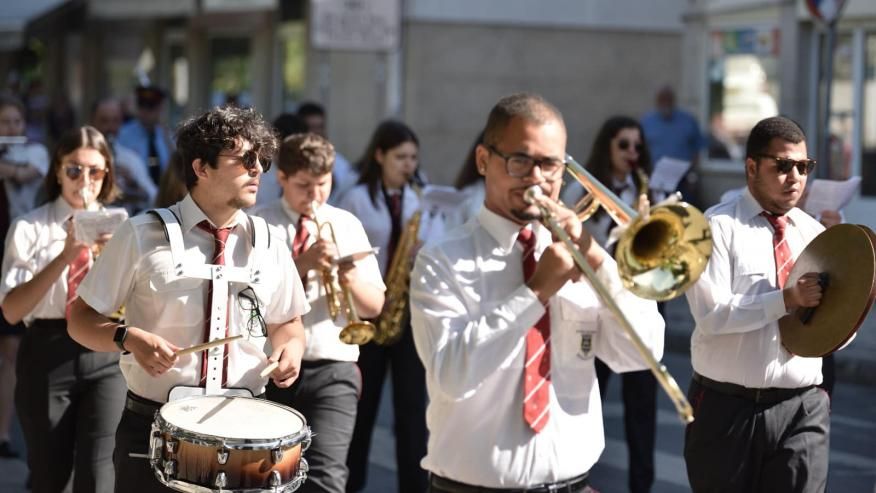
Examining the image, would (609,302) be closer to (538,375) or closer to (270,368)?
(538,375)

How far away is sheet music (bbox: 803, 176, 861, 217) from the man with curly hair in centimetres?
290

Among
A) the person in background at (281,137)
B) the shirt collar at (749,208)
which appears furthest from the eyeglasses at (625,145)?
the shirt collar at (749,208)

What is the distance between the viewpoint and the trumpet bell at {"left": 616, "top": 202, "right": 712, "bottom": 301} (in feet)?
11.8

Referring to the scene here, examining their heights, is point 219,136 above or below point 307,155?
above

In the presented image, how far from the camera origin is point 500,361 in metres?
3.74

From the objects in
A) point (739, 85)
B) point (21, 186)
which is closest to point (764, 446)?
point (21, 186)

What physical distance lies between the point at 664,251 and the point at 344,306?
254cm

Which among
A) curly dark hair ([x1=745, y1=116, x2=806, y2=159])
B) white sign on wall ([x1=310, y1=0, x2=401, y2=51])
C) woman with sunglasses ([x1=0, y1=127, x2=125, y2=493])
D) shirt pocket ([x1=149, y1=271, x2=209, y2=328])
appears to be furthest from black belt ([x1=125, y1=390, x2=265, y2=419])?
white sign on wall ([x1=310, y1=0, x2=401, y2=51])

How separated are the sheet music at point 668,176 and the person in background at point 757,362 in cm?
270

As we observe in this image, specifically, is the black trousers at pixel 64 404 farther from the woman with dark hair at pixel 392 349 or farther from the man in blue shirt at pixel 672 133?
the man in blue shirt at pixel 672 133

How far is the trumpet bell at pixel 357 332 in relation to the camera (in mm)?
5738

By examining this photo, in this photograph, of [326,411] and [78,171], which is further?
[78,171]

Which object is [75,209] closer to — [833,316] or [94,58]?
[833,316]

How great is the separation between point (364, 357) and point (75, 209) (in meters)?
1.90
